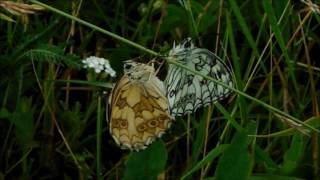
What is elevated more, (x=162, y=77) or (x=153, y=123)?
(x=162, y=77)

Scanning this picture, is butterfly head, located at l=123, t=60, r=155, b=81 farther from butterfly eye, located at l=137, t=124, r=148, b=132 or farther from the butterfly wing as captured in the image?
butterfly eye, located at l=137, t=124, r=148, b=132

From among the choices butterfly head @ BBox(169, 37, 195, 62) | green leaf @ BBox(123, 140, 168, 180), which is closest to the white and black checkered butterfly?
butterfly head @ BBox(169, 37, 195, 62)

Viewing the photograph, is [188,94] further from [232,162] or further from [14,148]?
[14,148]

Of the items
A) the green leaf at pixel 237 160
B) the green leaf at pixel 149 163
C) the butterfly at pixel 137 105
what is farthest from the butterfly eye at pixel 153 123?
the green leaf at pixel 237 160

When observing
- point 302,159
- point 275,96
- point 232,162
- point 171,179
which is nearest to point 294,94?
point 275,96

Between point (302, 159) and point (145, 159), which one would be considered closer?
point (145, 159)

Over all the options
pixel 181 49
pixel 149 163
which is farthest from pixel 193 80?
pixel 149 163

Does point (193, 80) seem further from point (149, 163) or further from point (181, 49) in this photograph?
point (149, 163)
